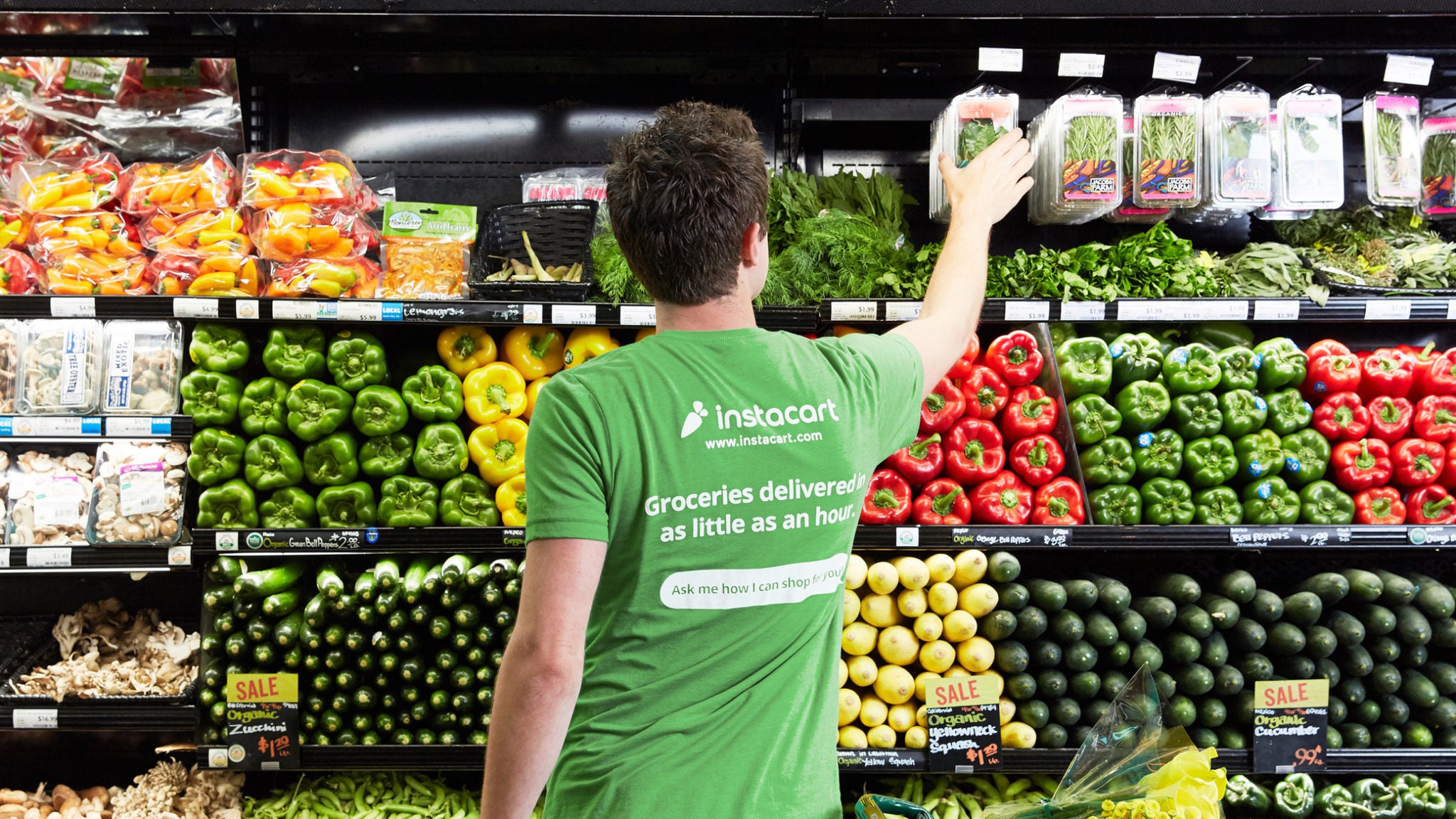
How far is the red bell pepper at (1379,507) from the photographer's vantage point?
2705 mm

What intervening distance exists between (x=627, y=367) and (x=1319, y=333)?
2.98 metres

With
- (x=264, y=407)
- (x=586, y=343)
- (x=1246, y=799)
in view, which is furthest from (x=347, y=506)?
(x=1246, y=799)

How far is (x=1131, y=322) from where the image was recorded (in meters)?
2.97

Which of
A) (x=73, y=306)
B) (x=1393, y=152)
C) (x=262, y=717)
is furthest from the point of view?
(x=1393, y=152)

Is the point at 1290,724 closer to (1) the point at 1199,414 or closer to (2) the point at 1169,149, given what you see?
(1) the point at 1199,414

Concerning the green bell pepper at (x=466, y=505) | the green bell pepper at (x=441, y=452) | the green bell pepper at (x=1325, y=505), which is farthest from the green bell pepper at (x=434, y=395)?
the green bell pepper at (x=1325, y=505)

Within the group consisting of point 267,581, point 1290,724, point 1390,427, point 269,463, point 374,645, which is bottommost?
point 1290,724

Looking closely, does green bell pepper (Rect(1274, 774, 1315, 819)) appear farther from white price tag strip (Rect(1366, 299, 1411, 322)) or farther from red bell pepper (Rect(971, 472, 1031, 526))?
white price tag strip (Rect(1366, 299, 1411, 322))

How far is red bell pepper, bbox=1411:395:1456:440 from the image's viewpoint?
2.76 m

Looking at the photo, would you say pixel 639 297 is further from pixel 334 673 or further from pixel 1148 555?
pixel 1148 555

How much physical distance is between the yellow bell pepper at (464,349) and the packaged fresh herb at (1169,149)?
81.5 inches

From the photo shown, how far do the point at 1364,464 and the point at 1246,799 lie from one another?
106 cm

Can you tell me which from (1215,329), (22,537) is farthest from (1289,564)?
(22,537)

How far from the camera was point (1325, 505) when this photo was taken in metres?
2.71
